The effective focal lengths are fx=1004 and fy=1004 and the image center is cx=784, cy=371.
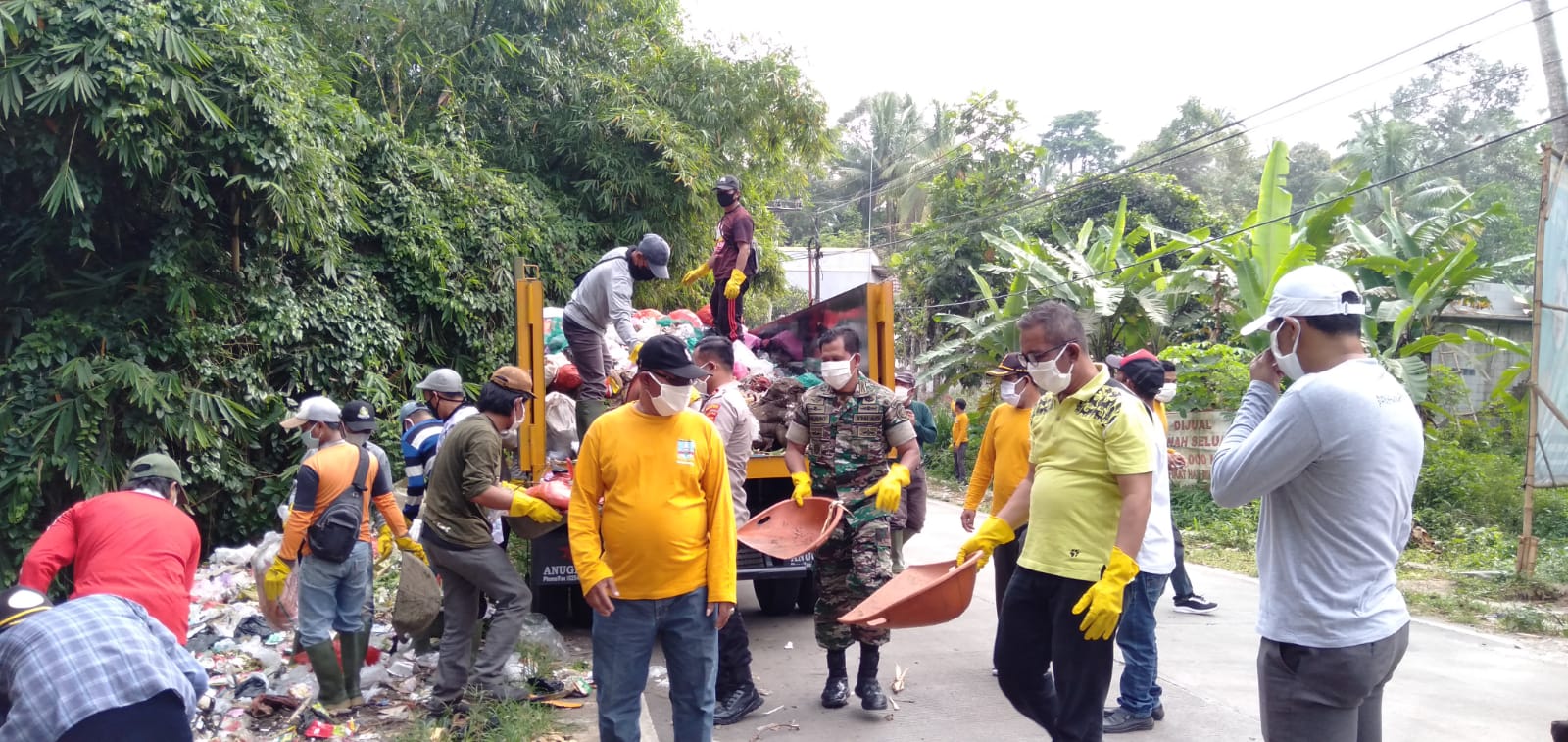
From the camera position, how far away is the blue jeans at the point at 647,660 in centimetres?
358

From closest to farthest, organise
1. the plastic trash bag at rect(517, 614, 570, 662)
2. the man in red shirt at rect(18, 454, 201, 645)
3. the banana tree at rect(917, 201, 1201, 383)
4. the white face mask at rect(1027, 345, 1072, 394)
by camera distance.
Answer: the man in red shirt at rect(18, 454, 201, 645) < the white face mask at rect(1027, 345, 1072, 394) < the plastic trash bag at rect(517, 614, 570, 662) < the banana tree at rect(917, 201, 1201, 383)

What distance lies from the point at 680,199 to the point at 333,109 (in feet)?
16.1

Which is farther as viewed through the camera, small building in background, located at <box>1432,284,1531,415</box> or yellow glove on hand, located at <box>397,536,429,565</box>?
small building in background, located at <box>1432,284,1531,415</box>

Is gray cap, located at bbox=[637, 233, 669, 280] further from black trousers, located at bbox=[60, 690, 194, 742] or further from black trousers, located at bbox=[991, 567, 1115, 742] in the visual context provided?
black trousers, located at bbox=[60, 690, 194, 742]

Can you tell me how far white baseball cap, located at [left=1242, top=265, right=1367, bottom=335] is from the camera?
A: 2512 millimetres

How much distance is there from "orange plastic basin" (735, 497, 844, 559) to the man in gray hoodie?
1.74 m

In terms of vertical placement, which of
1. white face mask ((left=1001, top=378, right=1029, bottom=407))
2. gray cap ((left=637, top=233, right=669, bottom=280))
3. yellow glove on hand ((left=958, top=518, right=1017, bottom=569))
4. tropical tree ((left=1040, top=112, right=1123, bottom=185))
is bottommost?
yellow glove on hand ((left=958, top=518, right=1017, bottom=569))

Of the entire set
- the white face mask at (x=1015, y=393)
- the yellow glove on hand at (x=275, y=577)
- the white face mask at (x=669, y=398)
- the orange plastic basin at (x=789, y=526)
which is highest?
the white face mask at (x=669, y=398)

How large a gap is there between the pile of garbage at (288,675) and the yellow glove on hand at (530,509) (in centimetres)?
106

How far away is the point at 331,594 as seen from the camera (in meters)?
5.05

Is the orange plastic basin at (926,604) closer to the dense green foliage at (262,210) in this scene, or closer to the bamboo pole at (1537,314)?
the bamboo pole at (1537,314)

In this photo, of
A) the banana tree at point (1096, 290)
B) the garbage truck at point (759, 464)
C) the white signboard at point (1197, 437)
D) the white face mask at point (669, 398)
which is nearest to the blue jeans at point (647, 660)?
the white face mask at point (669, 398)

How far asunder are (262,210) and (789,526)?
548 centimetres

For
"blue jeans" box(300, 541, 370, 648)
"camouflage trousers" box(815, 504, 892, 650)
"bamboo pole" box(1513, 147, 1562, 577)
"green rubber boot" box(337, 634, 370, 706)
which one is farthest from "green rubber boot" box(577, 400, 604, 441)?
"bamboo pole" box(1513, 147, 1562, 577)
